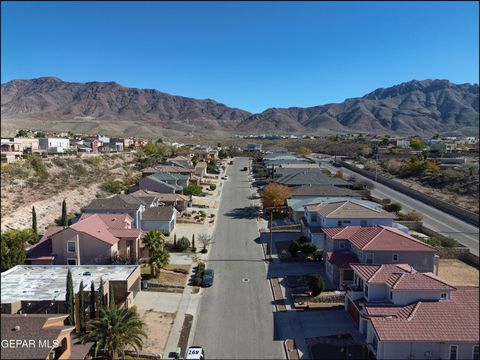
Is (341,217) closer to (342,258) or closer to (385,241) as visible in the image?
(342,258)

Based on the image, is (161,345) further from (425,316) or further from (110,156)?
(110,156)

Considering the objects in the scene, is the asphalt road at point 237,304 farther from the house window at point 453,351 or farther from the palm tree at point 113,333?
the house window at point 453,351

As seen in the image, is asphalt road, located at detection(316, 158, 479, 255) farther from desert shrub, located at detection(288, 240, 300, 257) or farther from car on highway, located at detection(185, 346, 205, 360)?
car on highway, located at detection(185, 346, 205, 360)

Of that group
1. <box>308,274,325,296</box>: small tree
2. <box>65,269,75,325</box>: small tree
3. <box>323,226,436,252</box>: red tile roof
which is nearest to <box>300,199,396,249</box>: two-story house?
<box>323,226,436,252</box>: red tile roof

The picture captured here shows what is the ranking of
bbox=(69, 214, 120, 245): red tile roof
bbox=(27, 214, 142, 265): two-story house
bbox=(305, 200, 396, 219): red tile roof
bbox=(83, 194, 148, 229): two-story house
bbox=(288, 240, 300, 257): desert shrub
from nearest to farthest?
bbox=(27, 214, 142, 265): two-story house → bbox=(69, 214, 120, 245): red tile roof → bbox=(288, 240, 300, 257): desert shrub → bbox=(305, 200, 396, 219): red tile roof → bbox=(83, 194, 148, 229): two-story house

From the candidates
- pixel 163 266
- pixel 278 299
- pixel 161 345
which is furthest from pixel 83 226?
pixel 278 299

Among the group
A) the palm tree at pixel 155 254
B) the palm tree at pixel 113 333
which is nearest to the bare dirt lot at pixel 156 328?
the palm tree at pixel 113 333
